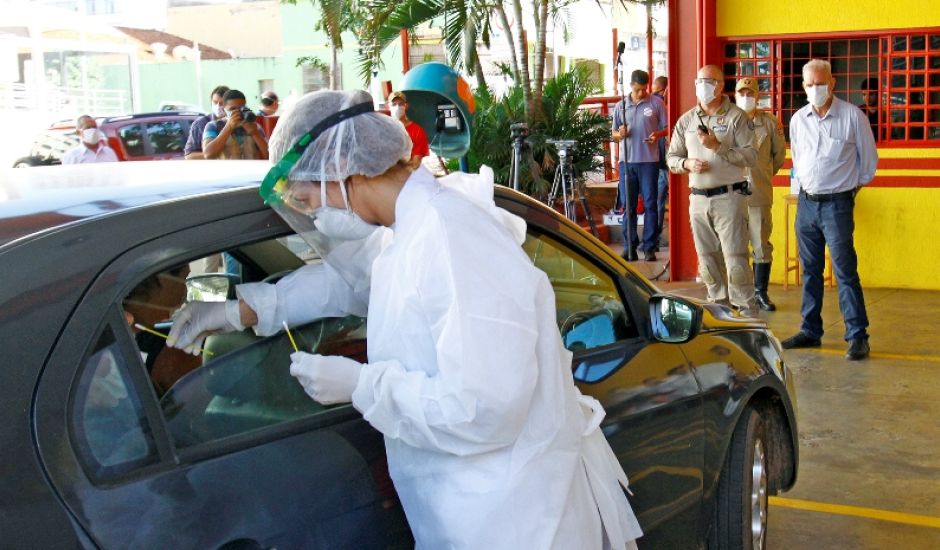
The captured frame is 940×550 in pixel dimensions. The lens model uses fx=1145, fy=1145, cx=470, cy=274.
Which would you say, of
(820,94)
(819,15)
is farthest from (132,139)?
(820,94)

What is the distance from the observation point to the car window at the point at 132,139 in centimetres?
1908

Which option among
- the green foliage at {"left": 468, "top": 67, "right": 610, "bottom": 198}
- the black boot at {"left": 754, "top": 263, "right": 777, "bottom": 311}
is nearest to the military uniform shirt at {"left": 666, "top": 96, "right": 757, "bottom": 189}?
the black boot at {"left": 754, "top": 263, "right": 777, "bottom": 311}

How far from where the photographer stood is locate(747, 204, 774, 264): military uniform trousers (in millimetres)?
9781

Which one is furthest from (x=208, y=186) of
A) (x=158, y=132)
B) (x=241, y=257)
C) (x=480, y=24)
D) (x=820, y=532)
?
(x=158, y=132)

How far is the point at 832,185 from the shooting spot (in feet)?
25.9

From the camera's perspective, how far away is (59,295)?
2084 millimetres

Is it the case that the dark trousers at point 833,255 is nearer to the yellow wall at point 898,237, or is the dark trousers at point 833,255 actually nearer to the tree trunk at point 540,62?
the yellow wall at point 898,237

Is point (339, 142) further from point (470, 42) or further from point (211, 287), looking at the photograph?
point (470, 42)

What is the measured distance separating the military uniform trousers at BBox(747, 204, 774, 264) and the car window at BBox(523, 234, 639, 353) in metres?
6.51

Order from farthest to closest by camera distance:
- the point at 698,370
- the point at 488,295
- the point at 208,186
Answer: the point at 698,370 < the point at 208,186 < the point at 488,295

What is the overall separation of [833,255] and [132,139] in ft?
46.3

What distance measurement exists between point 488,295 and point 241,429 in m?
0.60

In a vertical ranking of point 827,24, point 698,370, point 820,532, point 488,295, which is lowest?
point 820,532

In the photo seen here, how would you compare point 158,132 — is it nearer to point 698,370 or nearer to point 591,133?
point 591,133
